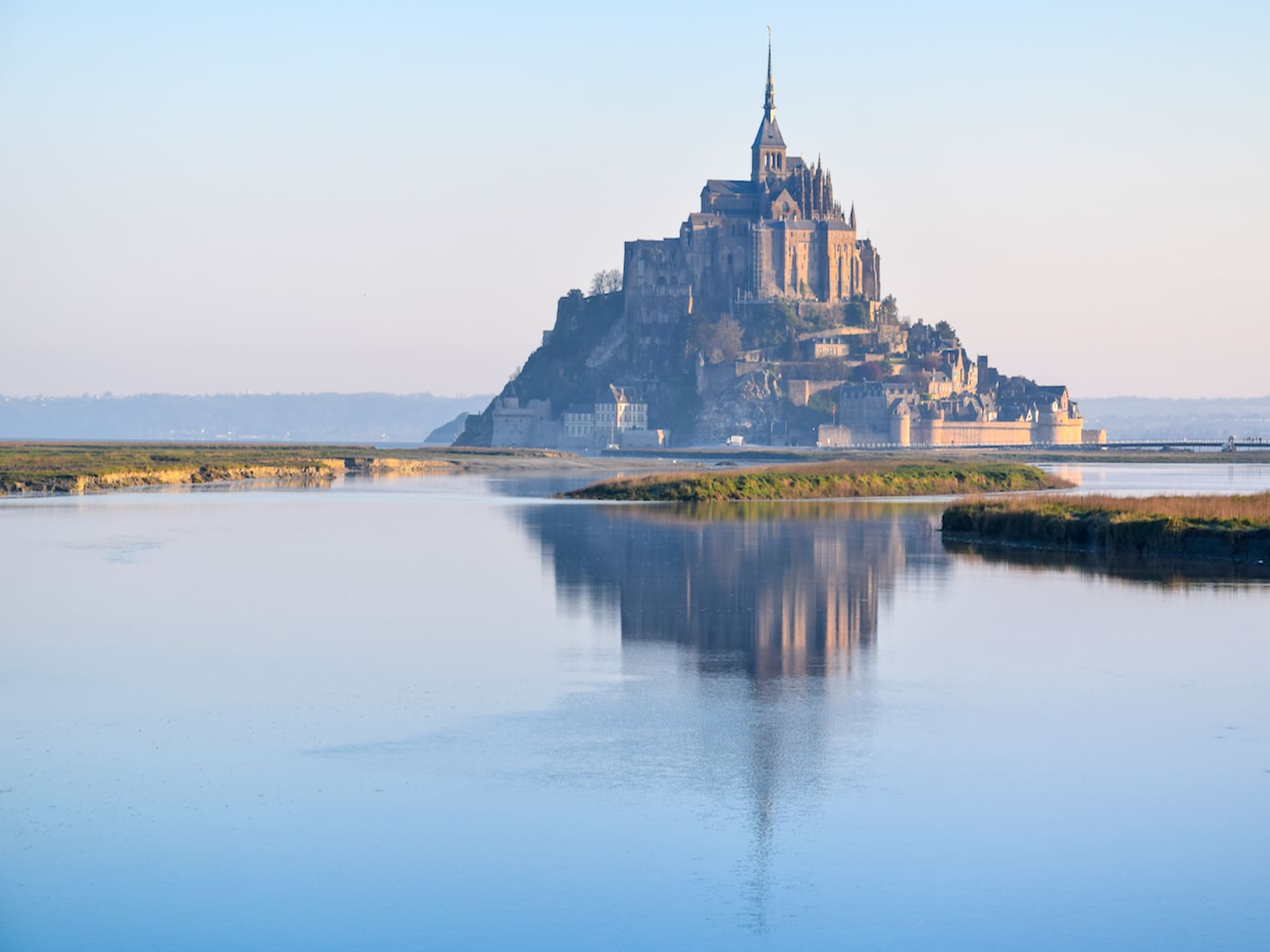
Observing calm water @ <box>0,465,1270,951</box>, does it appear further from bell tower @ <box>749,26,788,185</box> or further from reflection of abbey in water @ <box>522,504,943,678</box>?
bell tower @ <box>749,26,788,185</box>

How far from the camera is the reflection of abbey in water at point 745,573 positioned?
23312 millimetres

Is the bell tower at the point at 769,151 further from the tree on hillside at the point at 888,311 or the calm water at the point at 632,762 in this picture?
the calm water at the point at 632,762

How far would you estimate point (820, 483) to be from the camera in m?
66.2

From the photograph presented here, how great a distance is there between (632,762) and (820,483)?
5120 cm

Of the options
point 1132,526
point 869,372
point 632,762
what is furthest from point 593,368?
point 632,762

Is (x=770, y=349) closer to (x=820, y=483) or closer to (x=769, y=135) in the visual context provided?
(x=769, y=135)

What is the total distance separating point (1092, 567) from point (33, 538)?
24725 millimetres

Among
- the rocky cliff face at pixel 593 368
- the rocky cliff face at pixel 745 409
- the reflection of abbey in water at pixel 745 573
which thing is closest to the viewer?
the reflection of abbey in water at pixel 745 573

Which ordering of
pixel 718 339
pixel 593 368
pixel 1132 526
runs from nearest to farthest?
pixel 1132 526 < pixel 718 339 < pixel 593 368

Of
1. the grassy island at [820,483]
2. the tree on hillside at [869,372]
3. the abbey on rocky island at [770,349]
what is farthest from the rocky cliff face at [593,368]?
the grassy island at [820,483]

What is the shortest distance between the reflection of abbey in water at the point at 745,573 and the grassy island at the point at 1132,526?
5.27 feet

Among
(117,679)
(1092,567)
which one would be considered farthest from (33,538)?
(1092,567)

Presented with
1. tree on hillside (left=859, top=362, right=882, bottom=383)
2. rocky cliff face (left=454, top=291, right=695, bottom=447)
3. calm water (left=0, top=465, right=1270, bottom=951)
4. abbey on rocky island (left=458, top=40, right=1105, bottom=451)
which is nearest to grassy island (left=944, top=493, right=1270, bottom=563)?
calm water (left=0, top=465, right=1270, bottom=951)

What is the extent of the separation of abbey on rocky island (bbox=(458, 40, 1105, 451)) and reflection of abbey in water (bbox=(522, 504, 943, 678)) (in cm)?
12276
